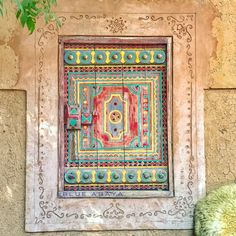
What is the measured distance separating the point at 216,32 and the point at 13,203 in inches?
67.4

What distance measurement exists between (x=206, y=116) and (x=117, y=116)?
0.58 m

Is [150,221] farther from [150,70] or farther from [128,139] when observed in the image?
[150,70]

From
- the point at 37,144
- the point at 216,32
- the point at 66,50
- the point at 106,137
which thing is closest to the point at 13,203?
the point at 37,144

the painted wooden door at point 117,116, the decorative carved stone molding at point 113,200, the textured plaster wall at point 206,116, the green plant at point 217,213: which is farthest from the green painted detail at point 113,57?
the green plant at point 217,213

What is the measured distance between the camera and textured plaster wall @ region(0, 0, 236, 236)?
3.71 meters

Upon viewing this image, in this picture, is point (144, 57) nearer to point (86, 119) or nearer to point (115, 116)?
point (115, 116)

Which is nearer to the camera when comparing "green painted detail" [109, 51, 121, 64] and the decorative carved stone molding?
the decorative carved stone molding

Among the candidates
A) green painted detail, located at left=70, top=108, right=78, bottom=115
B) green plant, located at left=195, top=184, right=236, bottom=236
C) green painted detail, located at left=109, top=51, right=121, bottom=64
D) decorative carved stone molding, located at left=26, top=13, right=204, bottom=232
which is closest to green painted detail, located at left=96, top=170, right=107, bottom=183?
decorative carved stone molding, located at left=26, top=13, right=204, bottom=232

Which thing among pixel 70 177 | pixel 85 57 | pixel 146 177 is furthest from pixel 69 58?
pixel 146 177

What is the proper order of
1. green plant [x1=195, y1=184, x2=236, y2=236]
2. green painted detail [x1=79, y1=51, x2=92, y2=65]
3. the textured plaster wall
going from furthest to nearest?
green painted detail [x1=79, y1=51, x2=92, y2=65] → the textured plaster wall → green plant [x1=195, y1=184, x2=236, y2=236]

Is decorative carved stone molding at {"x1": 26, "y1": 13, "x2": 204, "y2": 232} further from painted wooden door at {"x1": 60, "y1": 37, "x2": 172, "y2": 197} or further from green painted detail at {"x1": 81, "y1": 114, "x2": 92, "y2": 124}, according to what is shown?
green painted detail at {"x1": 81, "y1": 114, "x2": 92, "y2": 124}

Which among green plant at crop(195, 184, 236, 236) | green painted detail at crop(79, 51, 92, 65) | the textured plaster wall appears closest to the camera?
green plant at crop(195, 184, 236, 236)

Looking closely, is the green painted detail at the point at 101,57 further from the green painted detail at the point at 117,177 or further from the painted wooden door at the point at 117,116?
the green painted detail at the point at 117,177

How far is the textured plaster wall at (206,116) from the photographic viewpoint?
3.71 metres
